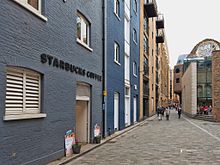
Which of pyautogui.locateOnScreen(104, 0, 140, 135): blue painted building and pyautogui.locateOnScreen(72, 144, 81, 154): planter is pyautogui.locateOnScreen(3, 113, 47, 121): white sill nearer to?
pyautogui.locateOnScreen(72, 144, 81, 154): planter

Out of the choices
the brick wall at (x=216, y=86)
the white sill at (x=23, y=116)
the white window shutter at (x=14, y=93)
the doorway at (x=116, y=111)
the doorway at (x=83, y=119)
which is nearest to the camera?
the white sill at (x=23, y=116)

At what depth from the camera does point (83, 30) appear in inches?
553

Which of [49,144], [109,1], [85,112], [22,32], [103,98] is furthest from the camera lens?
[109,1]

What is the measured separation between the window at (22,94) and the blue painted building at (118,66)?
25.9 feet

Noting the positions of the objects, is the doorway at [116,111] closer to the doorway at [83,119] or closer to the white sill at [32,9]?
the doorway at [83,119]

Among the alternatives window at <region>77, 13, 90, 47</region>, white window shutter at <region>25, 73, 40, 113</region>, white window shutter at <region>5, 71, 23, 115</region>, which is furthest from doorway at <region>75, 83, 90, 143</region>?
white window shutter at <region>5, 71, 23, 115</region>

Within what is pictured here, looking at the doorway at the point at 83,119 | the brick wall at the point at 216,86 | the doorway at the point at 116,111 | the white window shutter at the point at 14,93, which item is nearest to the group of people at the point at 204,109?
the brick wall at the point at 216,86

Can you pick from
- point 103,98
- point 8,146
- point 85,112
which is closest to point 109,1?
point 103,98

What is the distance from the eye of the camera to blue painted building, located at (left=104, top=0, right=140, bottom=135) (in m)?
18.1

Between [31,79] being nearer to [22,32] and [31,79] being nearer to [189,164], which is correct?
[22,32]

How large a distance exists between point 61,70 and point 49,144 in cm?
251

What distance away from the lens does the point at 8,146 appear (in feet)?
24.3

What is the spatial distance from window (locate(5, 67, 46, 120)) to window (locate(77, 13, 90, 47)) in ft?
13.5

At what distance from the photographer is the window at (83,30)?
13.4 metres
